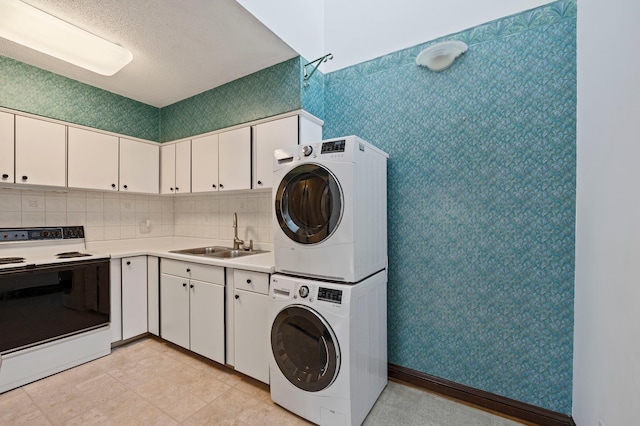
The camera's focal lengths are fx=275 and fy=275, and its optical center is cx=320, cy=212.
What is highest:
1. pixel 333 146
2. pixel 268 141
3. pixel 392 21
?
pixel 392 21

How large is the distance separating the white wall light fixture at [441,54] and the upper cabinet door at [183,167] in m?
2.44

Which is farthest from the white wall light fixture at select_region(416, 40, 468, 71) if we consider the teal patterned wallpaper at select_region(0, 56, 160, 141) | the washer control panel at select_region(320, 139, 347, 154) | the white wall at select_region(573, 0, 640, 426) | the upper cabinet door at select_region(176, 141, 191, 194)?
the teal patterned wallpaper at select_region(0, 56, 160, 141)

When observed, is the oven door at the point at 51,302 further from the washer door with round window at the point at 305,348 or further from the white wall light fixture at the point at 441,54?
the white wall light fixture at the point at 441,54

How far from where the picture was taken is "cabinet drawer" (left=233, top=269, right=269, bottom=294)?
195 cm

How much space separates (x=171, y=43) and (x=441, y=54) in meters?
2.03

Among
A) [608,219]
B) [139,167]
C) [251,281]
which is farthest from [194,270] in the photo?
[608,219]

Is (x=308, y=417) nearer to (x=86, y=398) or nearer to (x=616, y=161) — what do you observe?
(x=86, y=398)

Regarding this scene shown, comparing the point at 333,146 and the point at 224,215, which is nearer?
the point at 333,146

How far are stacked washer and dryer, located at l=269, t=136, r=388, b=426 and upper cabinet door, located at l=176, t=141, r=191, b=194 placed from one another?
162 cm

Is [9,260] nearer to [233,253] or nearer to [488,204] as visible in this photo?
[233,253]

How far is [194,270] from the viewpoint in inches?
93.4

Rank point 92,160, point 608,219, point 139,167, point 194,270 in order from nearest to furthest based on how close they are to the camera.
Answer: point 608,219 < point 194,270 < point 92,160 < point 139,167

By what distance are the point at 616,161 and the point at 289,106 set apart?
2.04 m

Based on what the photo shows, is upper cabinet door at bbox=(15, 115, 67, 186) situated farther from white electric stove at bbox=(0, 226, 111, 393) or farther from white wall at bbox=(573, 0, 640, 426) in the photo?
white wall at bbox=(573, 0, 640, 426)
